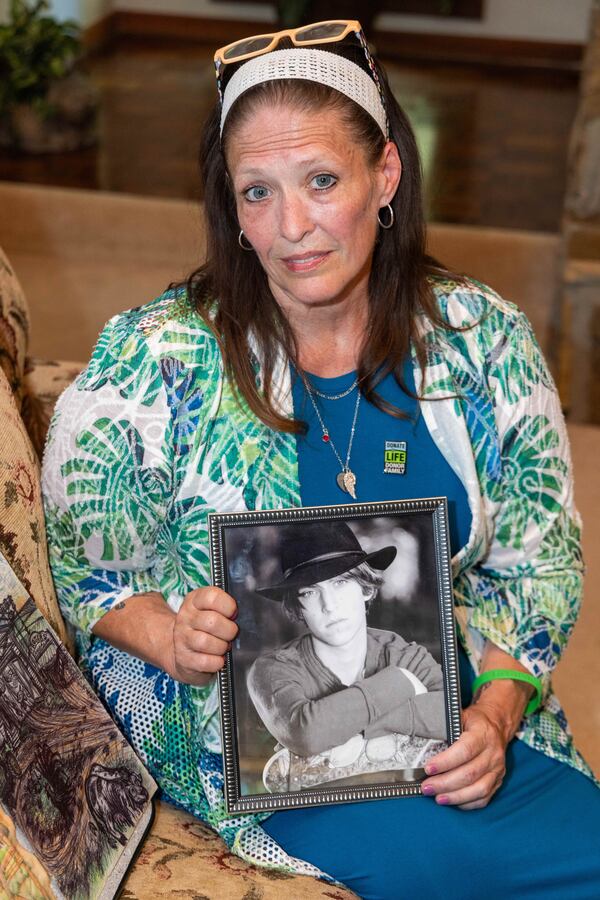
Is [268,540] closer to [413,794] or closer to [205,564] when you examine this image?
[205,564]

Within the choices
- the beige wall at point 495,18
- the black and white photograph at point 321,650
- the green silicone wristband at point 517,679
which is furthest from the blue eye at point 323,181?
the beige wall at point 495,18

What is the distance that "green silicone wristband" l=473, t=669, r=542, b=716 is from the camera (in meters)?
1.48

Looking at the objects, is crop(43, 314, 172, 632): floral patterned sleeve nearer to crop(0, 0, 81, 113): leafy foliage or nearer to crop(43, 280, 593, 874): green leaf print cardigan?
crop(43, 280, 593, 874): green leaf print cardigan

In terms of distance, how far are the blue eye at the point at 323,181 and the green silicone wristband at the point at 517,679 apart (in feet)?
2.14

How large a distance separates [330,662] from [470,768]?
0.22 m

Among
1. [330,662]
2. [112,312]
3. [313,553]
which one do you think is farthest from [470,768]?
[112,312]

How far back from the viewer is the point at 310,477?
4.73 ft

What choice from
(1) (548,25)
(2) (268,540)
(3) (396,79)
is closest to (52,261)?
(3) (396,79)

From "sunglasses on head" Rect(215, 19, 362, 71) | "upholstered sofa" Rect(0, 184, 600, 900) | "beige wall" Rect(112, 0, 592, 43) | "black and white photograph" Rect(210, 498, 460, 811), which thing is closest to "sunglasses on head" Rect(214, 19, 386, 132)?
"sunglasses on head" Rect(215, 19, 362, 71)

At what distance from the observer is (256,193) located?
139cm

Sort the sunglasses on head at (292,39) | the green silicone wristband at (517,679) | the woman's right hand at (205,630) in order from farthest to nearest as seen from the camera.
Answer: the green silicone wristband at (517,679) → the sunglasses on head at (292,39) → the woman's right hand at (205,630)

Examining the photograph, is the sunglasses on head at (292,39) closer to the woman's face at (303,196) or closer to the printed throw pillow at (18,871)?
the woman's face at (303,196)

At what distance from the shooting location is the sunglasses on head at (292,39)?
1.38 metres

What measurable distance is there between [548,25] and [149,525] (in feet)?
22.1
